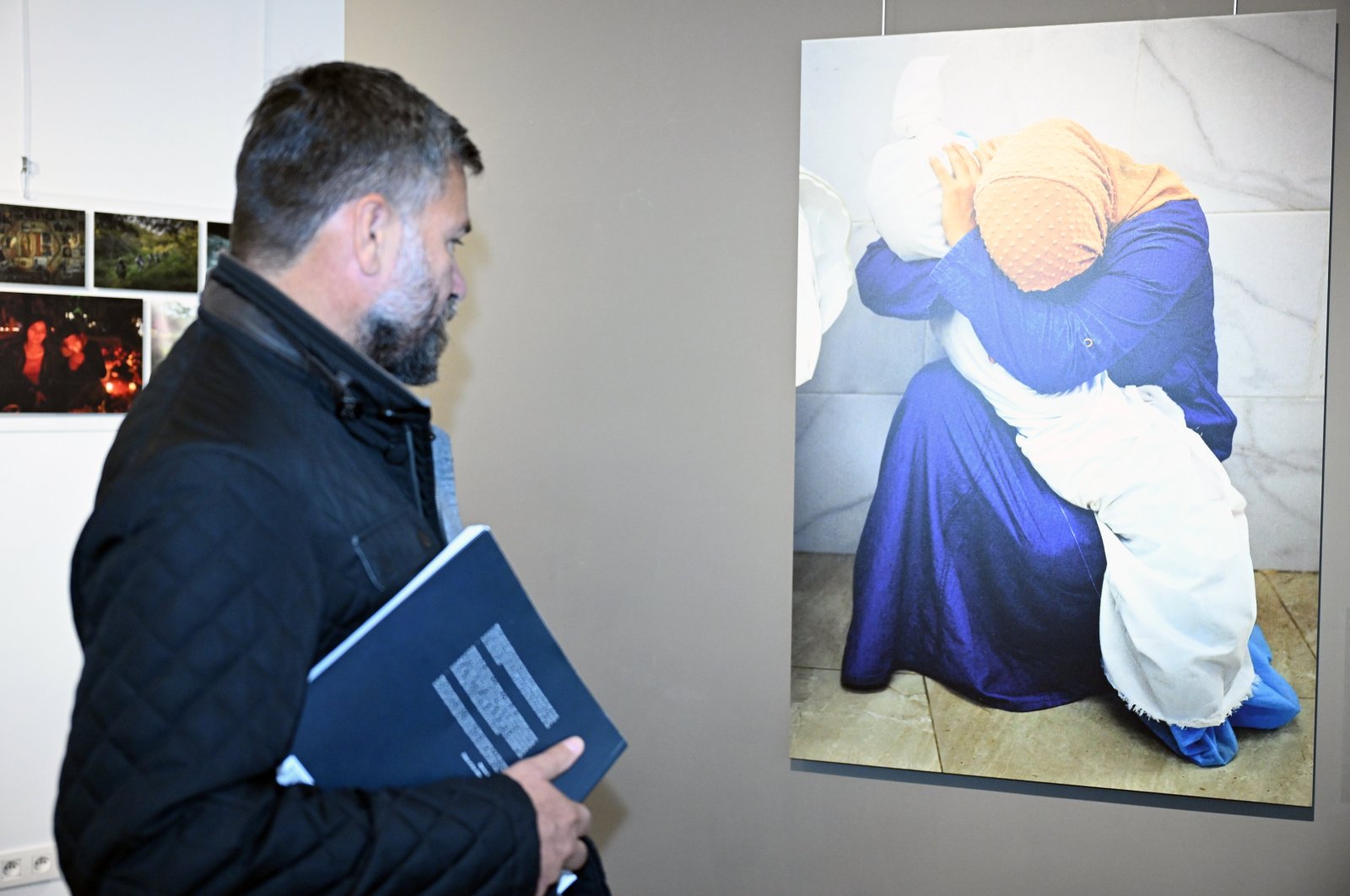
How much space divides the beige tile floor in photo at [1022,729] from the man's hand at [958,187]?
696 millimetres

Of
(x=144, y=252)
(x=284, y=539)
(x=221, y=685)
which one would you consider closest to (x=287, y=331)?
(x=284, y=539)

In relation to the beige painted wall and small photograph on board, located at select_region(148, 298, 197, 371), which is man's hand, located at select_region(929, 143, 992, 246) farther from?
small photograph on board, located at select_region(148, 298, 197, 371)

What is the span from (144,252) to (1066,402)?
1984 millimetres

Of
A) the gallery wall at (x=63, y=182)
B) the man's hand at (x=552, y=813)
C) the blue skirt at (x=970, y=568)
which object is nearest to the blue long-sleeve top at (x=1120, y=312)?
the blue skirt at (x=970, y=568)

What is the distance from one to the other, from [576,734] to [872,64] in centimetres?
150

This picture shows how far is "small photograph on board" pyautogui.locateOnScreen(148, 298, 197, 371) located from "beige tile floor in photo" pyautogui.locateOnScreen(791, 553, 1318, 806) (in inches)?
58.0

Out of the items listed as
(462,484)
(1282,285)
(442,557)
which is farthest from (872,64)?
(442,557)

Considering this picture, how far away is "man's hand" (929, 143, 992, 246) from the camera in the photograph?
2.00 m

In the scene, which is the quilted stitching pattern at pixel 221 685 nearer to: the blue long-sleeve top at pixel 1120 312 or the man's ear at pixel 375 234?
the man's ear at pixel 375 234

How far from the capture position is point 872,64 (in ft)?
6.72

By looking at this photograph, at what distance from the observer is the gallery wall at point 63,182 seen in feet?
7.01

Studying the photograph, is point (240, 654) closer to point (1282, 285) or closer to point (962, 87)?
point (962, 87)

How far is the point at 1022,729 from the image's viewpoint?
6.57 ft

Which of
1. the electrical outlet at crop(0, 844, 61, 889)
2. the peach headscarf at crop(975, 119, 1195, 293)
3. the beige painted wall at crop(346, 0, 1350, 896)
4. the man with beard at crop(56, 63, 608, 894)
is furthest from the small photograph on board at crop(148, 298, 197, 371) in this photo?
the peach headscarf at crop(975, 119, 1195, 293)
